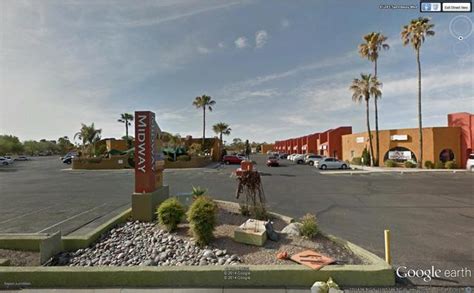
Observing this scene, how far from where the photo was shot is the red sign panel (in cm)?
714

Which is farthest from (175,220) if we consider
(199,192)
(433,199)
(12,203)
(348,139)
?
(348,139)

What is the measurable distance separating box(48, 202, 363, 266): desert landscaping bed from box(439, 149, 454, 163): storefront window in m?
29.4

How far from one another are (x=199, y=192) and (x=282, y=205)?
13.9ft

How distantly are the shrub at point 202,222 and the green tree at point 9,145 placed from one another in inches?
3473

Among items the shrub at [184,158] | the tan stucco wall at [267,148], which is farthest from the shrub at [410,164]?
the tan stucco wall at [267,148]

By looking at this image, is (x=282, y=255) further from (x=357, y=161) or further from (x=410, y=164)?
(x=357, y=161)

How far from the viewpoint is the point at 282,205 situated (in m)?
10.5

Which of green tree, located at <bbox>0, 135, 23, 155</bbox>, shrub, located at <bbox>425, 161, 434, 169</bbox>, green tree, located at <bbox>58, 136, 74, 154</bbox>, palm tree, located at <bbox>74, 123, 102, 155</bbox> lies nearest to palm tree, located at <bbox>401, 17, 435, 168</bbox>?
shrub, located at <bbox>425, 161, 434, 169</bbox>

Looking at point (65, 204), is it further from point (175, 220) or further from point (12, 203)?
point (175, 220)

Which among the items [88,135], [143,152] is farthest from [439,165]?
[88,135]

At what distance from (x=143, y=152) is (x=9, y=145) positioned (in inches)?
3548

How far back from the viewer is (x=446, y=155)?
27.1 metres

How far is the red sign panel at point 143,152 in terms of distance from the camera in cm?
714

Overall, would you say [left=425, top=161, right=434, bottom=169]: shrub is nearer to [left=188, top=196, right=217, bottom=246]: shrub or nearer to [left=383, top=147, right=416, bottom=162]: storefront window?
[left=383, top=147, right=416, bottom=162]: storefront window
